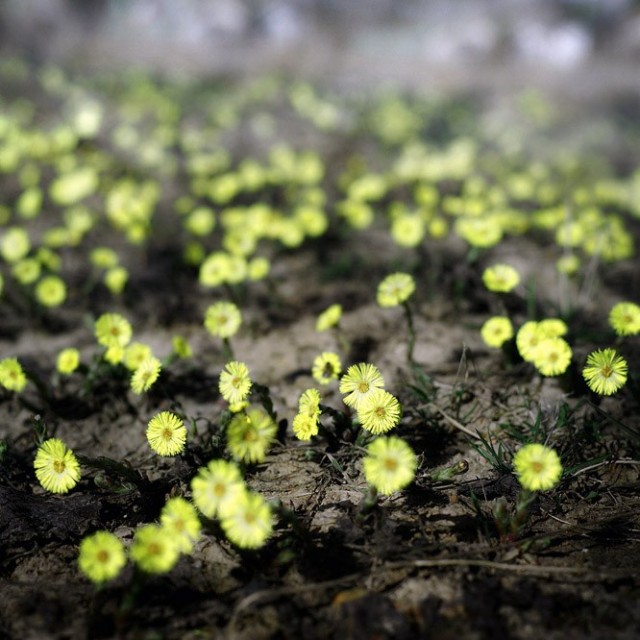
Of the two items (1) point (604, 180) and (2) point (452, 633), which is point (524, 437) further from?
(1) point (604, 180)

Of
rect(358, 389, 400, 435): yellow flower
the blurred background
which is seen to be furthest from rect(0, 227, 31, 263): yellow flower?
the blurred background

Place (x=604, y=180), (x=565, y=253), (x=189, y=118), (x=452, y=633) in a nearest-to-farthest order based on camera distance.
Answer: (x=452, y=633), (x=565, y=253), (x=604, y=180), (x=189, y=118)

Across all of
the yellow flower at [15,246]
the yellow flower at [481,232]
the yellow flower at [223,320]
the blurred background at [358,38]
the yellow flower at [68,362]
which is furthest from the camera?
the blurred background at [358,38]

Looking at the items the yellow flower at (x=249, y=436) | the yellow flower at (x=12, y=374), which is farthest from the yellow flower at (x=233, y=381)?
the yellow flower at (x=12, y=374)

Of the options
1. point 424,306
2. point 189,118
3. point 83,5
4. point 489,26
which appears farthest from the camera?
point 83,5

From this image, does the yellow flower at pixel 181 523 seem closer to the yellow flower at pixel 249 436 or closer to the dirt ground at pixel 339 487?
the dirt ground at pixel 339 487

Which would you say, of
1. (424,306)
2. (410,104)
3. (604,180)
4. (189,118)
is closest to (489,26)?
(410,104)
